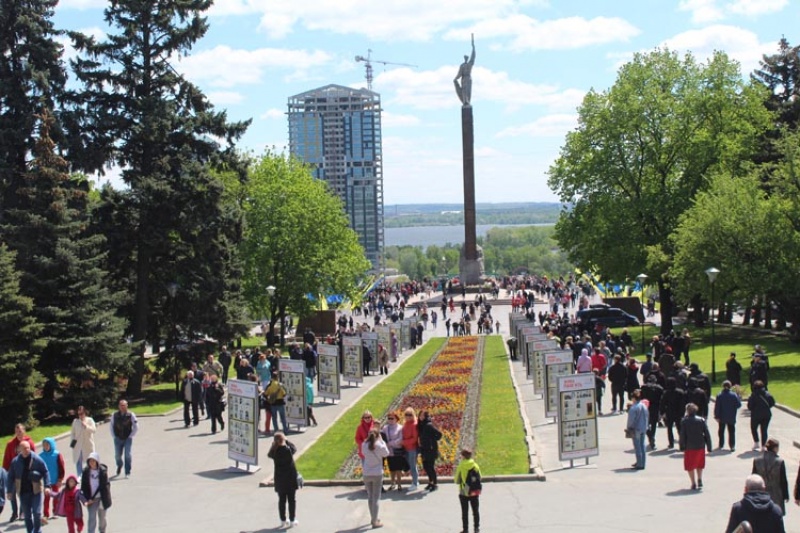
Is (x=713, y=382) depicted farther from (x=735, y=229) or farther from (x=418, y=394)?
(x=418, y=394)

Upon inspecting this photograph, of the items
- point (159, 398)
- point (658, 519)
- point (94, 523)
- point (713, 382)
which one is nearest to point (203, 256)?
point (159, 398)

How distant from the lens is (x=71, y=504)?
14.9 metres

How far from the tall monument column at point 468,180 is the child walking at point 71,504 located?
6700 cm

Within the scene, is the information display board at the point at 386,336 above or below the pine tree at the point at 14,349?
below

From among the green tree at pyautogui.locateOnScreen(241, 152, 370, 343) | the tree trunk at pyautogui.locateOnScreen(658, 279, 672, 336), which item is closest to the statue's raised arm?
the green tree at pyautogui.locateOnScreen(241, 152, 370, 343)

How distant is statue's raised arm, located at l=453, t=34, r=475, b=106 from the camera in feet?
272

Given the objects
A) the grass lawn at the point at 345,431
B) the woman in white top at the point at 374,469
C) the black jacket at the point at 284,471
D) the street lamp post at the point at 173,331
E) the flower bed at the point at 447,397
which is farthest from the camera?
the street lamp post at the point at 173,331

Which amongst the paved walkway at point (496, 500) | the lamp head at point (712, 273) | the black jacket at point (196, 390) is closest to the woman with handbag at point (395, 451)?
the paved walkway at point (496, 500)

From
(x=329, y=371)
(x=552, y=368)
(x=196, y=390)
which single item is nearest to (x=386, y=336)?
(x=329, y=371)

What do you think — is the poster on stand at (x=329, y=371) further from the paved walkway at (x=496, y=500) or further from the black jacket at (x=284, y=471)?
the black jacket at (x=284, y=471)

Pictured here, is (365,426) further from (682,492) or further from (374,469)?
(682,492)

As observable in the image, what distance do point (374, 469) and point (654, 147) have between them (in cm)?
3540

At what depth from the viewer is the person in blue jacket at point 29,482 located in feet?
50.3

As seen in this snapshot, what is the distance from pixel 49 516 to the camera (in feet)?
55.2
